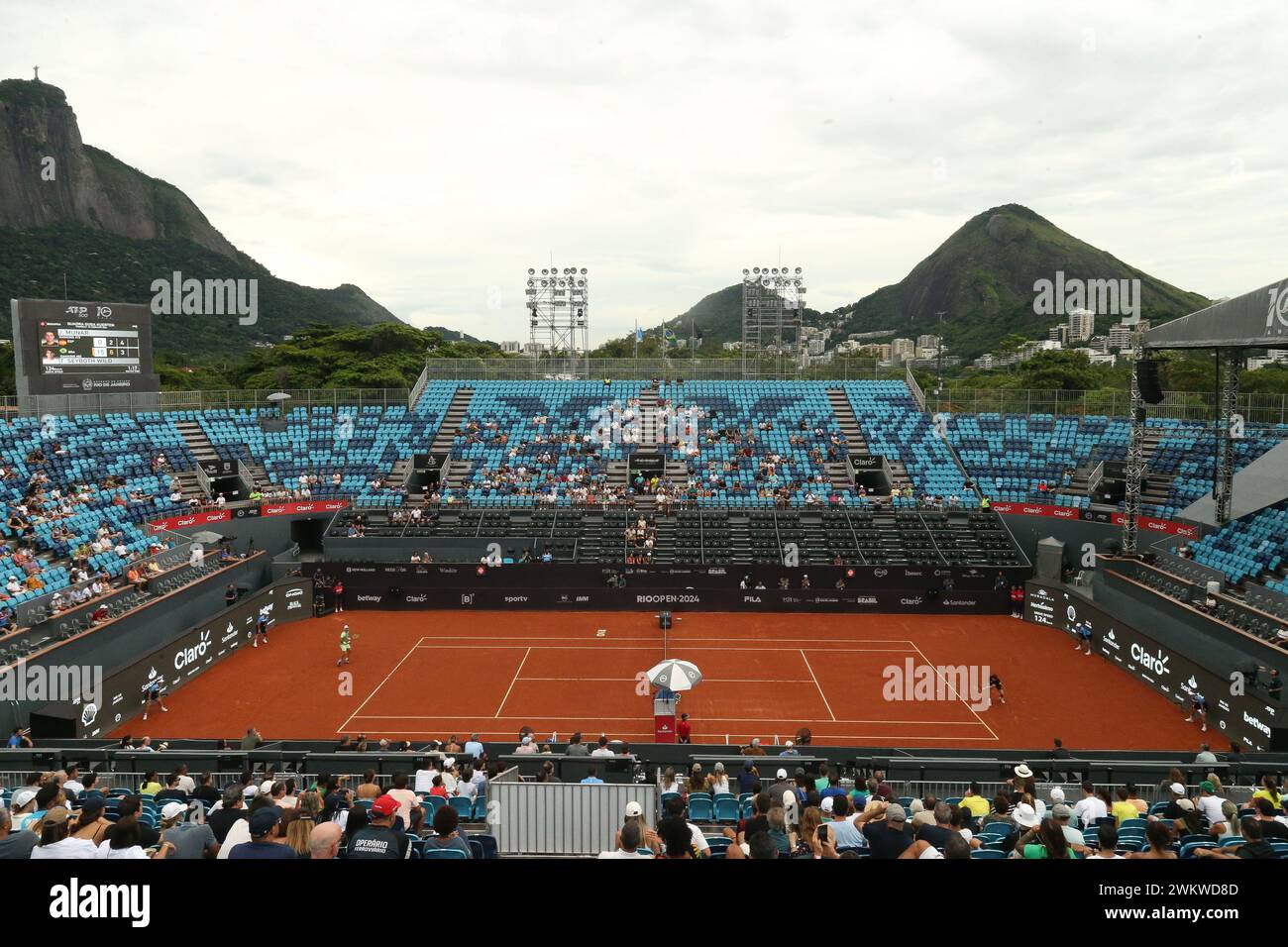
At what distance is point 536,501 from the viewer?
41.4 metres

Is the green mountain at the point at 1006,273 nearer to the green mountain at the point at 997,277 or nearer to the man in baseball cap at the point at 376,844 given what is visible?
the green mountain at the point at 997,277

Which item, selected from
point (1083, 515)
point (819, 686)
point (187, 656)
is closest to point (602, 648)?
point (819, 686)

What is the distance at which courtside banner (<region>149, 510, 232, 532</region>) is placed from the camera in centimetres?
3462

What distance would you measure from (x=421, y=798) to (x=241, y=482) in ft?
113

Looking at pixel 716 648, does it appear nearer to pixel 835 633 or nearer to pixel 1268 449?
pixel 835 633

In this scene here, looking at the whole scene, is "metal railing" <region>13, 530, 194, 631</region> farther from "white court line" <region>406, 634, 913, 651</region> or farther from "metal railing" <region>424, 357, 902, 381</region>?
"metal railing" <region>424, 357, 902, 381</region>

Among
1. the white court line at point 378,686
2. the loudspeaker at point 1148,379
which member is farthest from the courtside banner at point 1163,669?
the white court line at point 378,686

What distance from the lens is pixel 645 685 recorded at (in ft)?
86.0

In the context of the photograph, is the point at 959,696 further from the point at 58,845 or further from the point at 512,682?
the point at 58,845

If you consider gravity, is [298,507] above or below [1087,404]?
below

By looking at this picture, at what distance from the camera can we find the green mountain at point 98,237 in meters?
104

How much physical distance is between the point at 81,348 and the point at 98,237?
100m
